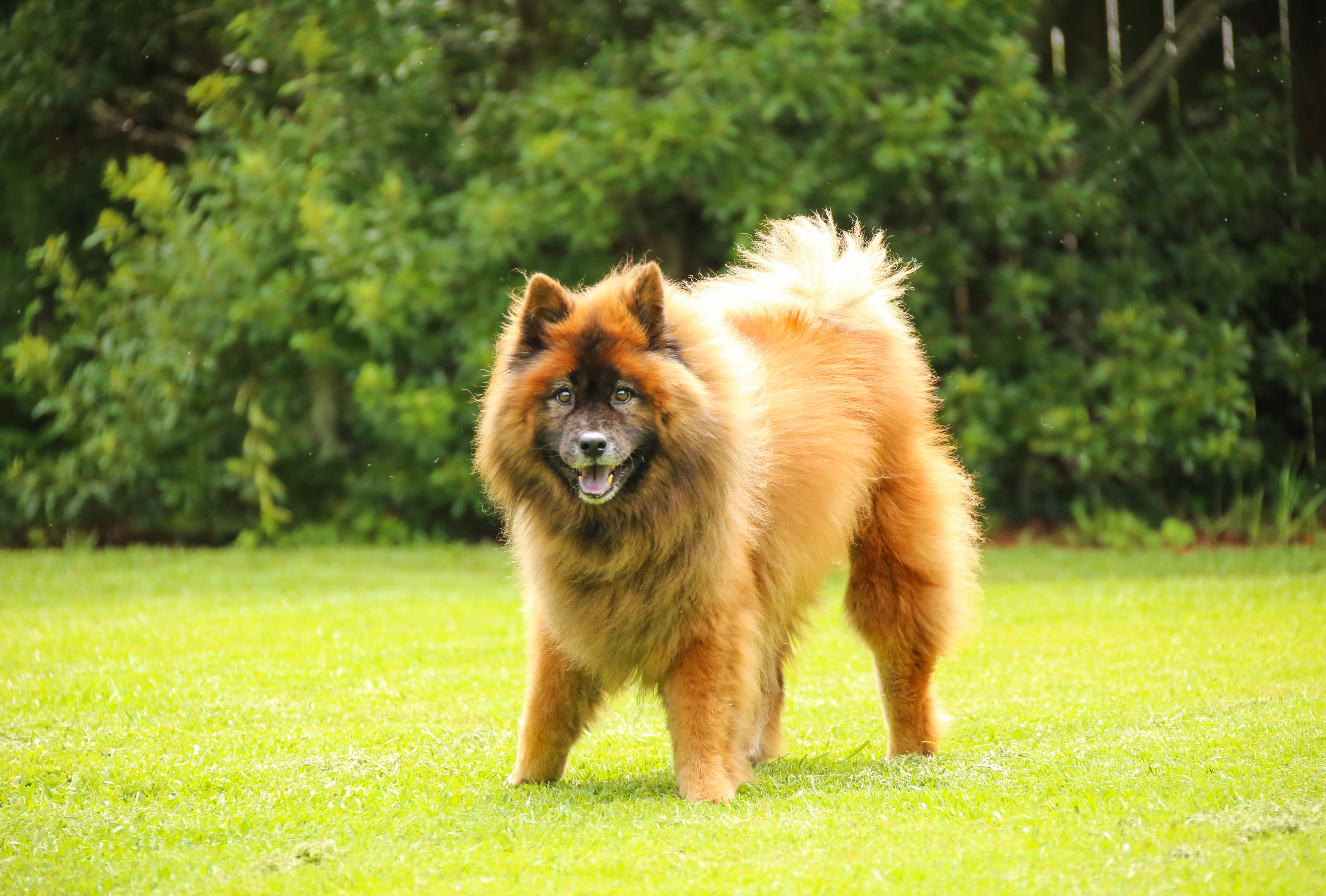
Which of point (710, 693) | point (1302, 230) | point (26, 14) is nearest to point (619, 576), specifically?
point (710, 693)

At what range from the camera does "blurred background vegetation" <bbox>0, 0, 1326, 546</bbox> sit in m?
10.1

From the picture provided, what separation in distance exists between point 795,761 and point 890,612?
662mm

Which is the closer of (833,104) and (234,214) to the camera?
(833,104)

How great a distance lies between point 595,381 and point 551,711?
1.14 metres

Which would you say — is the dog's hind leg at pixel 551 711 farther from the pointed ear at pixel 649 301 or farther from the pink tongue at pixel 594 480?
the pointed ear at pixel 649 301

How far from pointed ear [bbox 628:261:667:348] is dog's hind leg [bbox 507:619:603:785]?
1.06 meters

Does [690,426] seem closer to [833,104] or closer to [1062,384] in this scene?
[833,104]

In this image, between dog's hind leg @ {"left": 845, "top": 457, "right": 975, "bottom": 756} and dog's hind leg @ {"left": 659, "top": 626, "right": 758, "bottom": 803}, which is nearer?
dog's hind leg @ {"left": 659, "top": 626, "right": 758, "bottom": 803}

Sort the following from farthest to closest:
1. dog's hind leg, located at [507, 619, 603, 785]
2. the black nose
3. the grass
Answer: dog's hind leg, located at [507, 619, 603, 785] < the black nose < the grass

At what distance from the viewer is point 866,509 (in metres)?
4.91

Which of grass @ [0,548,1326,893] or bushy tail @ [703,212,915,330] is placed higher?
bushy tail @ [703,212,915,330]

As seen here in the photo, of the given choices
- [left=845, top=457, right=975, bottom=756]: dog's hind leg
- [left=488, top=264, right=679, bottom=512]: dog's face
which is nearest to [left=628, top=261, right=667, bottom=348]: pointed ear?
[left=488, top=264, right=679, bottom=512]: dog's face

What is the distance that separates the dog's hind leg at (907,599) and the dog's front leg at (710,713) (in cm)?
84

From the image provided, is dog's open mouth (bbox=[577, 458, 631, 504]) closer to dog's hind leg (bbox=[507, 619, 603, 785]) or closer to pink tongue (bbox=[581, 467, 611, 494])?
pink tongue (bbox=[581, 467, 611, 494])
